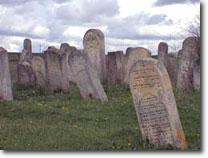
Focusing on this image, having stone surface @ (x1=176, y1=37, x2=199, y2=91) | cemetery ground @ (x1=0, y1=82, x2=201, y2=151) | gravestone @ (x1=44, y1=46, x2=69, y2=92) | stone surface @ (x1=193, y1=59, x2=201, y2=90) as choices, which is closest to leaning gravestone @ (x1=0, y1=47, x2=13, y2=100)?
cemetery ground @ (x1=0, y1=82, x2=201, y2=151)

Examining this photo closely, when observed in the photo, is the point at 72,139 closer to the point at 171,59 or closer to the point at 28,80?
the point at 28,80

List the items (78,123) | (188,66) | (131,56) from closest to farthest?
(78,123) < (188,66) < (131,56)

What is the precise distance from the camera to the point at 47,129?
29.6 feet

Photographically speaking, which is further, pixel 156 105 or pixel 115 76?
pixel 115 76

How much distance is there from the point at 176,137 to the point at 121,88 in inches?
287

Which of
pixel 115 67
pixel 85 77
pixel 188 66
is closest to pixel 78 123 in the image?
pixel 85 77

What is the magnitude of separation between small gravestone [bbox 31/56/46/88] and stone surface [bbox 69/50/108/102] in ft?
7.55

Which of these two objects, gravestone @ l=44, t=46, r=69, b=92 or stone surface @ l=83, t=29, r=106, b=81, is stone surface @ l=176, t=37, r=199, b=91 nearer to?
stone surface @ l=83, t=29, r=106, b=81

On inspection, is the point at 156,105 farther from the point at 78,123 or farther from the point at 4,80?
the point at 4,80

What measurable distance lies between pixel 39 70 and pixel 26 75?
378 mm

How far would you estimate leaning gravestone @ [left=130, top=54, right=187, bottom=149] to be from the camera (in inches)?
291

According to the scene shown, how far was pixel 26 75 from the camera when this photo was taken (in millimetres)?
15500

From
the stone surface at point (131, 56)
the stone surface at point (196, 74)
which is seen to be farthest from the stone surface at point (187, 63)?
the stone surface at point (131, 56)

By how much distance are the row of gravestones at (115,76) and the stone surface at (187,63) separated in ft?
2.99
